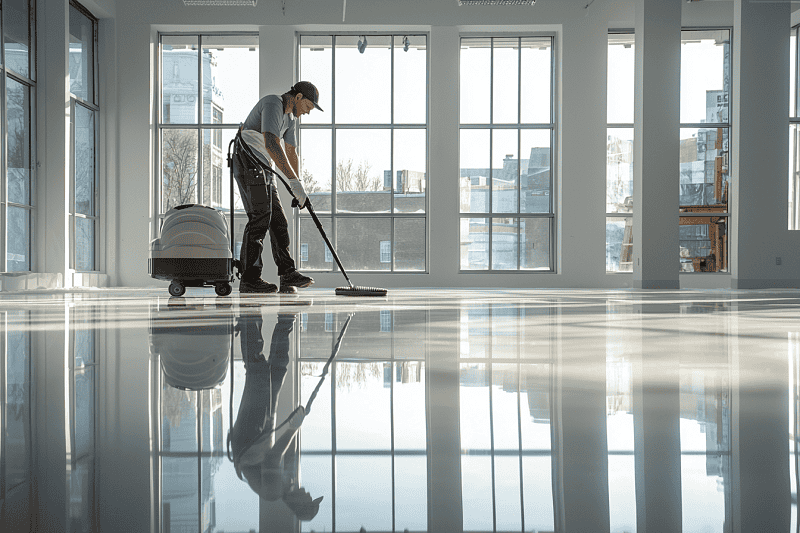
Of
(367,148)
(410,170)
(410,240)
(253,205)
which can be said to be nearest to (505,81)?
(410,170)

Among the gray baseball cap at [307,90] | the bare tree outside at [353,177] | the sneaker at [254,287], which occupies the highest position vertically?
the bare tree outside at [353,177]

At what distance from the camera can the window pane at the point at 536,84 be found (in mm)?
12477

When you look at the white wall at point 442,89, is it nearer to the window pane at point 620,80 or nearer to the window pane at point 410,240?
the window pane at point 410,240

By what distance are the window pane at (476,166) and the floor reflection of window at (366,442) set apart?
10.9m

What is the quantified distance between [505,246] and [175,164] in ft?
20.9

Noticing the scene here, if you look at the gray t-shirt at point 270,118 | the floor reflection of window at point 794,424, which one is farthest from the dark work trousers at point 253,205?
the floor reflection of window at point 794,424

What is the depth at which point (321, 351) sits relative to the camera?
1742 millimetres

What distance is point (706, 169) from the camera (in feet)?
41.9

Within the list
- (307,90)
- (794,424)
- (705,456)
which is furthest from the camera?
(307,90)

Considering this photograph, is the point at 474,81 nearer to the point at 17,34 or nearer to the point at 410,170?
the point at 410,170

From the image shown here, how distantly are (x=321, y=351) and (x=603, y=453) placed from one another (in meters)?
1.12

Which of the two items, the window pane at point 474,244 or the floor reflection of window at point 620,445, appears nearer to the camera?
the floor reflection of window at point 620,445

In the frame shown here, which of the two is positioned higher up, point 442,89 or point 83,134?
point 442,89

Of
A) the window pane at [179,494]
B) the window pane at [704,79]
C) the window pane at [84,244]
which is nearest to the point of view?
the window pane at [179,494]
